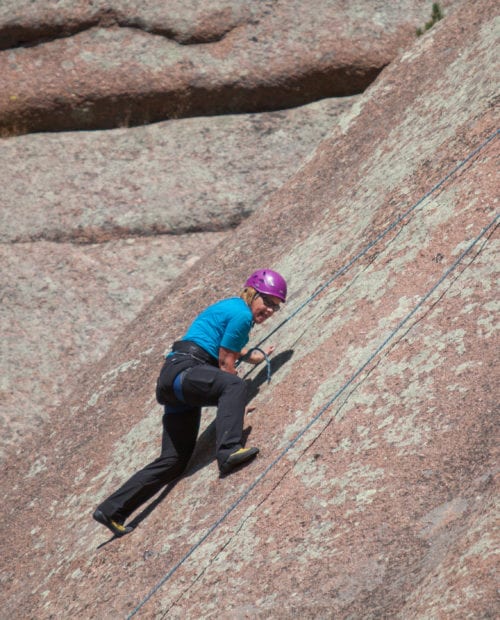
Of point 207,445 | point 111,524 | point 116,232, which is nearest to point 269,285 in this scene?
point 207,445

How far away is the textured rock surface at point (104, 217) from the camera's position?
1355 cm

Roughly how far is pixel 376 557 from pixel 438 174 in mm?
4953

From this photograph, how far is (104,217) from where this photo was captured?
15.0m

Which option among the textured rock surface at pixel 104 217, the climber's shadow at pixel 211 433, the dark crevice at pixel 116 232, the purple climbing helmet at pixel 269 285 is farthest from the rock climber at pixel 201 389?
the dark crevice at pixel 116 232

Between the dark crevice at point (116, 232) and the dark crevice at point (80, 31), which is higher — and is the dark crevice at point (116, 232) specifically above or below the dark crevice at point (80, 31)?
below

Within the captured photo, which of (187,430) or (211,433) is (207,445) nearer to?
(211,433)

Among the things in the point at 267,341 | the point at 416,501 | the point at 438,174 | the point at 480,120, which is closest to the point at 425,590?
the point at 416,501

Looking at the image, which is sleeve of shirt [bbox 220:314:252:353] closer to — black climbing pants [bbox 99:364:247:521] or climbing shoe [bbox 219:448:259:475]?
black climbing pants [bbox 99:364:247:521]

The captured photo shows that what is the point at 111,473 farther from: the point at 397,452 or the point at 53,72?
the point at 53,72

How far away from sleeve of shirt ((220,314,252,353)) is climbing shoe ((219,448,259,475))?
103 centimetres

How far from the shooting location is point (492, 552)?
17.3 ft

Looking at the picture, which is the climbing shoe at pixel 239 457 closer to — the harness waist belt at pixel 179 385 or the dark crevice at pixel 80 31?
the harness waist belt at pixel 179 385

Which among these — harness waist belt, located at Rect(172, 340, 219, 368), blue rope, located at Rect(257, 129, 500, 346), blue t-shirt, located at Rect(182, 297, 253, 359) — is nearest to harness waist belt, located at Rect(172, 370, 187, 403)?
harness waist belt, located at Rect(172, 340, 219, 368)

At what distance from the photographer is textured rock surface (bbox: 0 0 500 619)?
612cm
